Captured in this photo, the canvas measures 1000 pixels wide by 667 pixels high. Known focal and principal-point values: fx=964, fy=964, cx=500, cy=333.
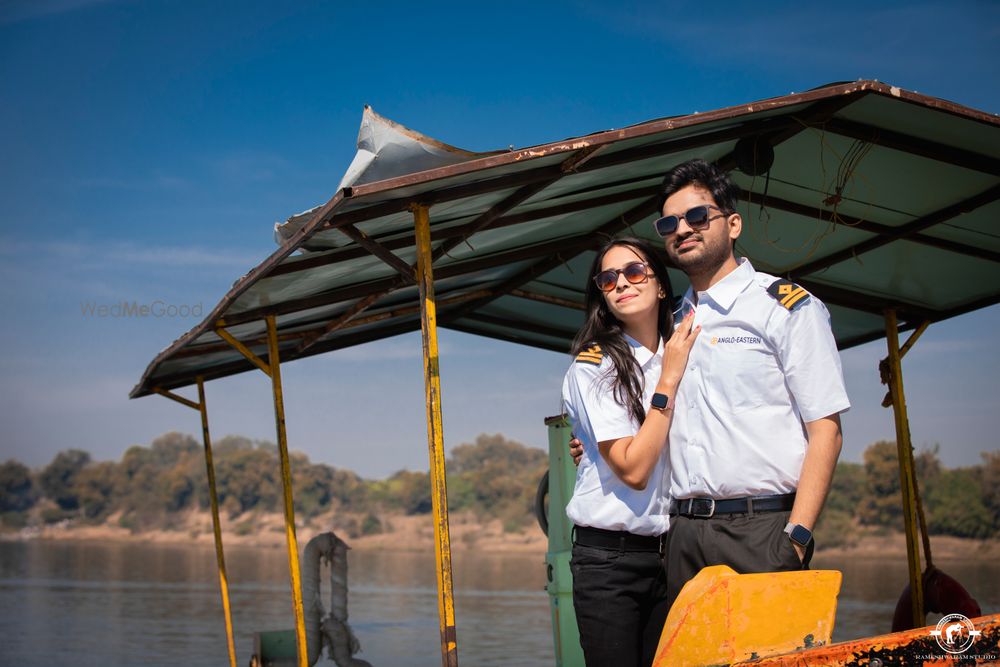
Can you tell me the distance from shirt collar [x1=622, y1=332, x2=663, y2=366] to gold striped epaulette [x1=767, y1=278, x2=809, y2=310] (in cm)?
37

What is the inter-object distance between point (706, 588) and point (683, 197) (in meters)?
1.09

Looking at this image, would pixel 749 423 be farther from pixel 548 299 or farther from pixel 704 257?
pixel 548 299

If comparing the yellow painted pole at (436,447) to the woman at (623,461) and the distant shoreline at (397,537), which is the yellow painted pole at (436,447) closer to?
the woman at (623,461)

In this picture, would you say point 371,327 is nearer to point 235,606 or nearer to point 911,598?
point 911,598

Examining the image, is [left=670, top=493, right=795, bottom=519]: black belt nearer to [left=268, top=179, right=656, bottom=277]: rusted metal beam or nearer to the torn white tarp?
the torn white tarp

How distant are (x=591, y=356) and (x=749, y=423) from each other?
1.53 feet

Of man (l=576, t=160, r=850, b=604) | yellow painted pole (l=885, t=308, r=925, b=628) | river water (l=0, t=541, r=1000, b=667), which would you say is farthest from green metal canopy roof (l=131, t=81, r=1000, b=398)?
river water (l=0, t=541, r=1000, b=667)

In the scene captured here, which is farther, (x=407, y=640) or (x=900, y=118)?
(x=407, y=640)

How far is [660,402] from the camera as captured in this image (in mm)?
2498

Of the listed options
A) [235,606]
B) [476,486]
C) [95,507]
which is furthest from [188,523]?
[235,606]

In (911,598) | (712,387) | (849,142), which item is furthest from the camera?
(911,598)

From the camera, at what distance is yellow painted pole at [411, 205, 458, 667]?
3.79 meters

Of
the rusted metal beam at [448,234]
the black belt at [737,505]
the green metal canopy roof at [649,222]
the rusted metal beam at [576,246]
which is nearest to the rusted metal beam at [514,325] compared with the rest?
the green metal canopy roof at [649,222]

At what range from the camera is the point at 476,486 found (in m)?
44.5
